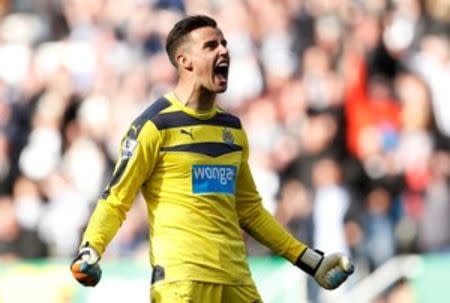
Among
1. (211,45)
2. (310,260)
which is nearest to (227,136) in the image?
(211,45)

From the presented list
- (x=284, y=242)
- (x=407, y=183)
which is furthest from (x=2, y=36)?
(x=284, y=242)

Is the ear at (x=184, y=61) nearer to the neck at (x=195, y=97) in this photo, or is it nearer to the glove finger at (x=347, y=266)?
the neck at (x=195, y=97)

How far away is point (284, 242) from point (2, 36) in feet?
35.5

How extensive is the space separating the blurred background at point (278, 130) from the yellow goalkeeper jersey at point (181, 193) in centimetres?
514

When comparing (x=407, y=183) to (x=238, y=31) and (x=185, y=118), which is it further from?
(x=185, y=118)

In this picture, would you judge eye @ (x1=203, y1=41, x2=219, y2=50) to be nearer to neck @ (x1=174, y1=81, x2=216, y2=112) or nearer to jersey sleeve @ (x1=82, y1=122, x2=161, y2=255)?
neck @ (x1=174, y1=81, x2=216, y2=112)

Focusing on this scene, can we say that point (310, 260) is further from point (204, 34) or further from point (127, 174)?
point (204, 34)

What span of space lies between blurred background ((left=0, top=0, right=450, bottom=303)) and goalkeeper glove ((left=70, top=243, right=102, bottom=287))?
5.88 meters

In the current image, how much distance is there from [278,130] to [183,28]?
714cm

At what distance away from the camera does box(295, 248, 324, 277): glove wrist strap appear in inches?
327

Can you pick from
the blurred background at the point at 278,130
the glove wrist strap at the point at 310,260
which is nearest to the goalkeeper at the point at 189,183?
the glove wrist strap at the point at 310,260

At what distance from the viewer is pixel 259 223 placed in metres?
8.30

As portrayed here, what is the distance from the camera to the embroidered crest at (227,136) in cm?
800

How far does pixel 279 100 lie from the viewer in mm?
15258
